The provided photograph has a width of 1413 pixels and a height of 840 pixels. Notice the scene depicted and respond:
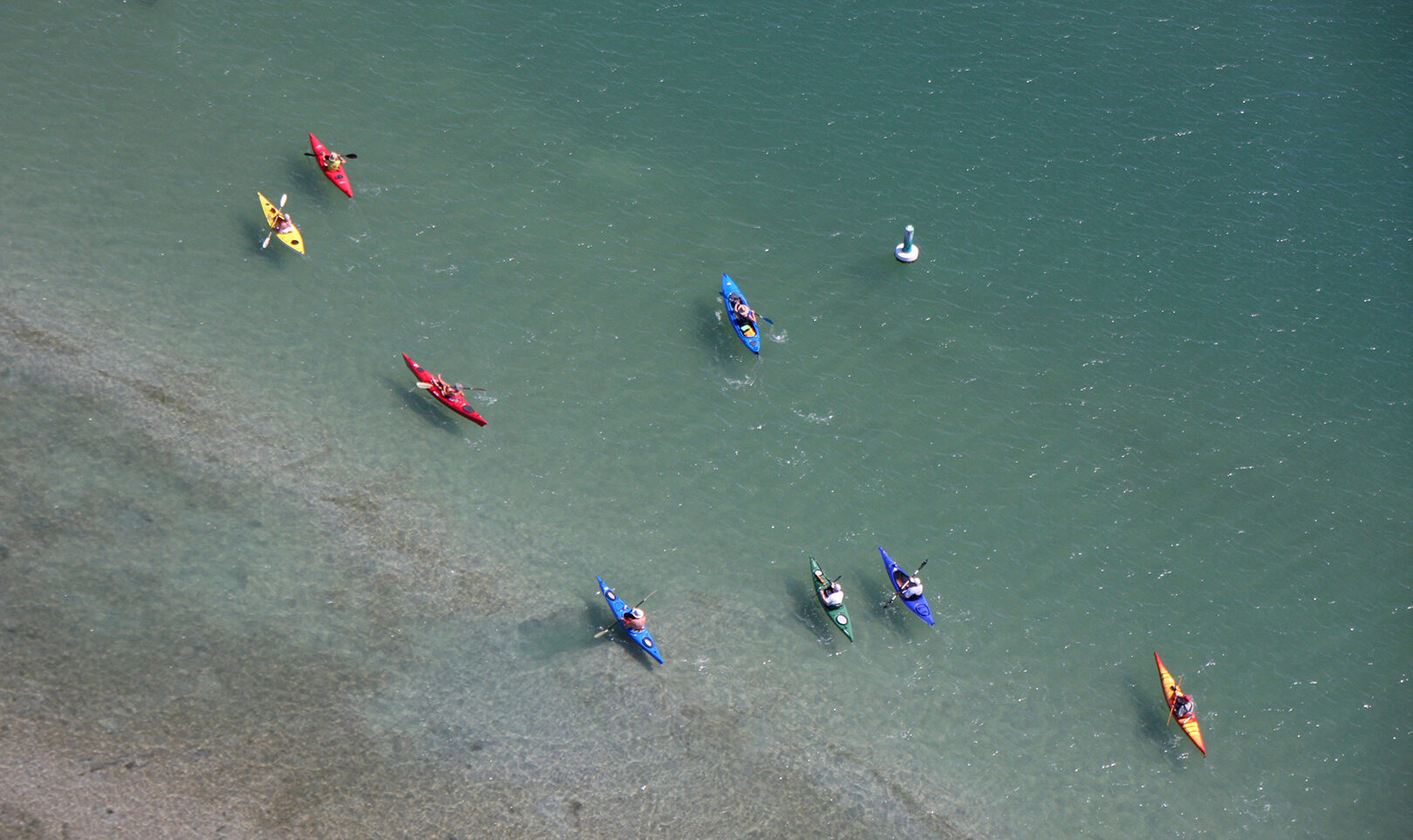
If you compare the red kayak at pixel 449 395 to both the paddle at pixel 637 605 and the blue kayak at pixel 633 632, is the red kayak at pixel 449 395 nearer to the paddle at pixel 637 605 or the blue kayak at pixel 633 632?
the blue kayak at pixel 633 632

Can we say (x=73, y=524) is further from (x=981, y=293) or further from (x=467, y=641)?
(x=981, y=293)

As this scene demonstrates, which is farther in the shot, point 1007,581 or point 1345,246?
point 1345,246

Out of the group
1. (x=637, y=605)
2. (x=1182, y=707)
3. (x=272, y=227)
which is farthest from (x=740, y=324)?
(x=1182, y=707)

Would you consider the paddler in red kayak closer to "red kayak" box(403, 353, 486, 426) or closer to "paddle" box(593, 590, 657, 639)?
"red kayak" box(403, 353, 486, 426)

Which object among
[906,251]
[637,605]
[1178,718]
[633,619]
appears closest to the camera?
[633,619]

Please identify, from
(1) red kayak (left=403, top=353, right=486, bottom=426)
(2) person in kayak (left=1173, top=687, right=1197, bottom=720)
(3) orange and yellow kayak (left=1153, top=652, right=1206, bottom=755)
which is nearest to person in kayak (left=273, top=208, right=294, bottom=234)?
(1) red kayak (left=403, top=353, right=486, bottom=426)

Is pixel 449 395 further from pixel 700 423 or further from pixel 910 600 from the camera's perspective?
pixel 910 600

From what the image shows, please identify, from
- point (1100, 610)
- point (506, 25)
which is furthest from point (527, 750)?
point (506, 25)
